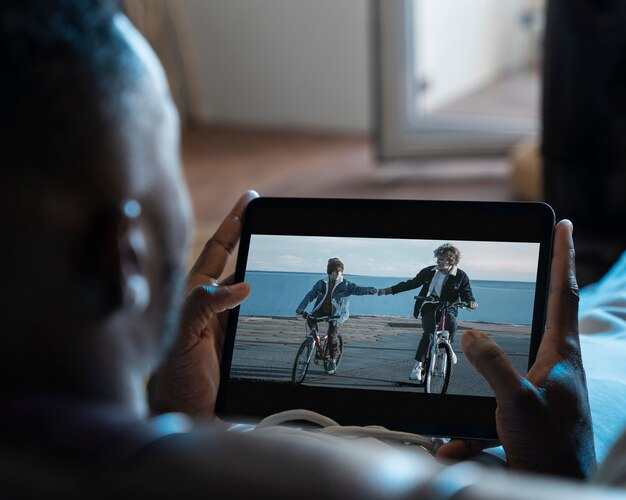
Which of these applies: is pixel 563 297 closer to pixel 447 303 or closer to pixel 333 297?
pixel 447 303

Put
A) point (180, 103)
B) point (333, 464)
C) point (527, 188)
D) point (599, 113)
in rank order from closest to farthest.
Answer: point (333, 464) → point (599, 113) → point (527, 188) → point (180, 103)

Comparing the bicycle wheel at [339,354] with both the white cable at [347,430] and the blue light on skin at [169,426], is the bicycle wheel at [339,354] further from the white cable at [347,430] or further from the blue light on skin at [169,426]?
the blue light on skin at [169,426]

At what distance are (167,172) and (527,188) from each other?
8.61ft

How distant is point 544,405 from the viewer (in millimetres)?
782

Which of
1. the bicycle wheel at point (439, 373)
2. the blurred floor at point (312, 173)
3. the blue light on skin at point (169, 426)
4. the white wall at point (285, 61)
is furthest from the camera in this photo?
the white wall at point (285, 61)

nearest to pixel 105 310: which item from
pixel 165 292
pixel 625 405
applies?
pixel 165 292

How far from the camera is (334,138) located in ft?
14.5

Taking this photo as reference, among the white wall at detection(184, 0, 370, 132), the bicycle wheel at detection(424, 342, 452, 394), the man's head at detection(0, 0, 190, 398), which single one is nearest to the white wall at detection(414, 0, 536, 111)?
the white wall at detection(184, 0, 370, 132)

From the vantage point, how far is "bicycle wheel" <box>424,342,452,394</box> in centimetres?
88

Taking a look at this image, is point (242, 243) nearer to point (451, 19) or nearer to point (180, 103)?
point (451, 19)

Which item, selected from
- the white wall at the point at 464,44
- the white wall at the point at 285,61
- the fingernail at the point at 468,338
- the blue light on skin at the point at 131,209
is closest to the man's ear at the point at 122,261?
the blue light on skin at the point at 131,209

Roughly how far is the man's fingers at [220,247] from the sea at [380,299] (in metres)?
0.04

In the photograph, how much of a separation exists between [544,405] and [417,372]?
14 cm

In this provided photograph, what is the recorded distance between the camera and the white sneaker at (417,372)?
889 mm
